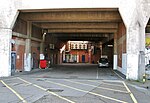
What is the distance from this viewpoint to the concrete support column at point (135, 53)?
21312 millimetres

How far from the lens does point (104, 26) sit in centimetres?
3219

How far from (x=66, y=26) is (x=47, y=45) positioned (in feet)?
33.6

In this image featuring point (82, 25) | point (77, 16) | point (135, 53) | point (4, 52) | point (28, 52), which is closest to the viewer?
point (135, 53)

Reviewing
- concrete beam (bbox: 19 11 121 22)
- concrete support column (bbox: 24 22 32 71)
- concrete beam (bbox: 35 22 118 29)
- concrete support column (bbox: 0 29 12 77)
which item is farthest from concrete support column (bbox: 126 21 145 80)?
concrete support column (bbox: 24 22 32 71)

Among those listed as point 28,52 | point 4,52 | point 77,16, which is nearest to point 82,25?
point 77,16

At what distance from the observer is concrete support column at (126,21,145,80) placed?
2131cm

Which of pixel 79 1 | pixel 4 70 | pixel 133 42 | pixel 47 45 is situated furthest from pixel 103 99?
pixel 47 45

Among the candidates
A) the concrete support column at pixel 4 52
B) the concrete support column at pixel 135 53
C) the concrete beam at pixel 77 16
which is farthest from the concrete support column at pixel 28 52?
the concrete support column at pixel 135 53

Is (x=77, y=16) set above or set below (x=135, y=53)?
above

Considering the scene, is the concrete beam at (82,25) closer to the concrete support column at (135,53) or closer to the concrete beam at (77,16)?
the concrete beam at (77,16)

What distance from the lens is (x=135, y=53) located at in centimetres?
2144

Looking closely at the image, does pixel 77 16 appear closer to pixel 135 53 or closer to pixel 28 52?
pixel 135 53

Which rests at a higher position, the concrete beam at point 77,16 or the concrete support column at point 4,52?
the concrete beam at point 77,16

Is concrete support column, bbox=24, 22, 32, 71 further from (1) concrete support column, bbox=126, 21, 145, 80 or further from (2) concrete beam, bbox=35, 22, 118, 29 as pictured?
(1) concrete support column, bbox=126, 21, 145, 80
